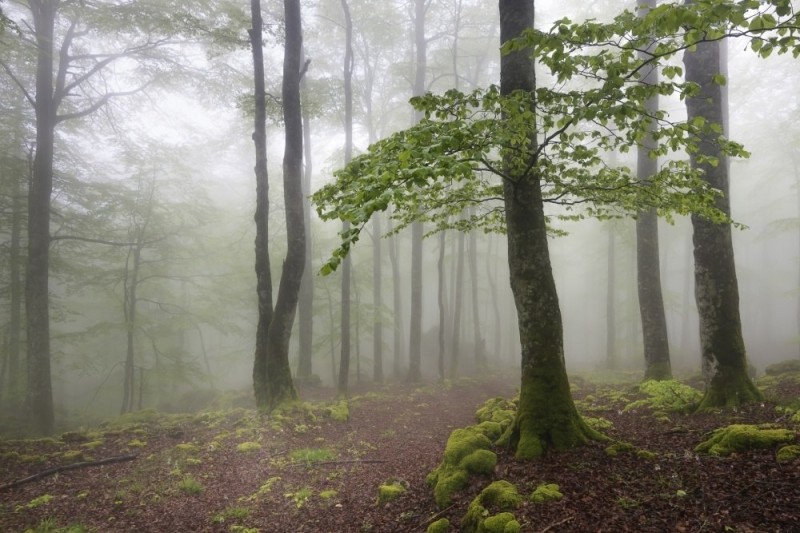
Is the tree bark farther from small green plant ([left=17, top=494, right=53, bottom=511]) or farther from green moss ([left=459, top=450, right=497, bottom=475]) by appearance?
green moss ([left=459, top=450, right=497, bottom=475])

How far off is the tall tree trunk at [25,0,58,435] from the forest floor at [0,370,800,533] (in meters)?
4.37


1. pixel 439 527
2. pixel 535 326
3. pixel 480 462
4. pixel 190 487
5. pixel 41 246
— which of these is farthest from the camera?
pixel 41 246

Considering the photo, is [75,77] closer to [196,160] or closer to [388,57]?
[196,160]

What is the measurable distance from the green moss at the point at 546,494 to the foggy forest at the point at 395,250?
3cm

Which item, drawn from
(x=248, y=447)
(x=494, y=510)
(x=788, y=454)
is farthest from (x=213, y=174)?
(x=788, y=454)

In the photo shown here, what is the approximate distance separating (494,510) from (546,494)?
54 cm

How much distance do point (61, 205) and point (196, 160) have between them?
6.67m

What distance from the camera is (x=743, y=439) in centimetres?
436

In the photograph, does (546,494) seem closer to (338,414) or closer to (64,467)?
(338,414)

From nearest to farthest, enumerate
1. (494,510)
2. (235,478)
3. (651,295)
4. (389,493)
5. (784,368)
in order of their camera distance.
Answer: (494,510) < (389,493) < (235,478) < (784,368) < (651,295)

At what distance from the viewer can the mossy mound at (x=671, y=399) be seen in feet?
21.4

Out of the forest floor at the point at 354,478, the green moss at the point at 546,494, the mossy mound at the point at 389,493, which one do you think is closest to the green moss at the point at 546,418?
the forest floor at the point at 354,478

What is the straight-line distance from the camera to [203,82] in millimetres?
14609

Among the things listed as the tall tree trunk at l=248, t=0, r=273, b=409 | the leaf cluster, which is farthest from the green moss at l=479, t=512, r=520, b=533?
the tall tree trunk at l=248, t=0, r=273, b=409
